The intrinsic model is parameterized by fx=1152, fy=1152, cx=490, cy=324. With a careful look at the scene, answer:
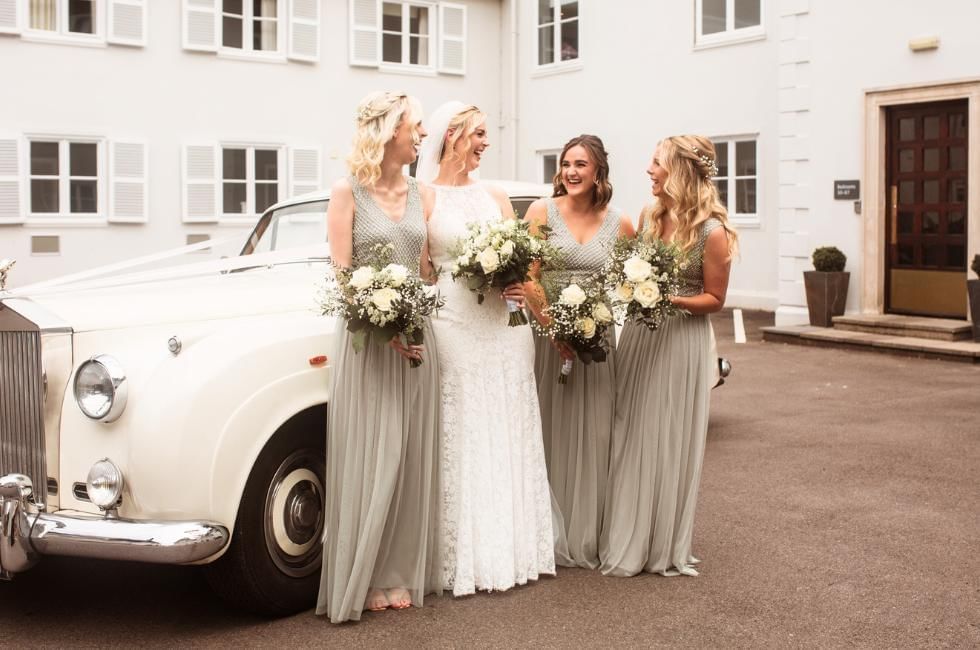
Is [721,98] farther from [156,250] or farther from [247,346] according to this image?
[247,346]

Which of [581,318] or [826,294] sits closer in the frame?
[581,318]

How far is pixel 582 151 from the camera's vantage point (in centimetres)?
514

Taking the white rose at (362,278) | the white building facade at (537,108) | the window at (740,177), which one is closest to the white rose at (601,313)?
the white rose at (362,278)

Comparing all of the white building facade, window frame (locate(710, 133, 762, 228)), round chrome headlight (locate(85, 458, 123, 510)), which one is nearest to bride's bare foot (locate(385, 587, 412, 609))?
round chrome headlight (locate(85, 458, 123, 510))

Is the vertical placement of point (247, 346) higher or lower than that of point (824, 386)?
higher

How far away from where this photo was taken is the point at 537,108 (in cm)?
2211

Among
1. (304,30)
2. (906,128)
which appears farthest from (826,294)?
(304,30)

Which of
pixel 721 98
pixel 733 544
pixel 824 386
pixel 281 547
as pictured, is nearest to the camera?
pixel 281 547

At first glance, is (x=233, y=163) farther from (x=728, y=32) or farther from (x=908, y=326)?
(x=908, y=326)

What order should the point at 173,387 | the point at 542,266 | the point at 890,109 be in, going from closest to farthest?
1. the point at 173,387
2. the point at 542,266
3. the point at 890,109

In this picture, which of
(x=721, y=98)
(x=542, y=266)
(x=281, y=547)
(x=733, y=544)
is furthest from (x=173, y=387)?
(x=721, y=98)

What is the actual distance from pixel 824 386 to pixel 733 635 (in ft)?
21.9

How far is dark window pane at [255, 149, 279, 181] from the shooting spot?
811 inches

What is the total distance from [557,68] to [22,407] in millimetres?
18304
